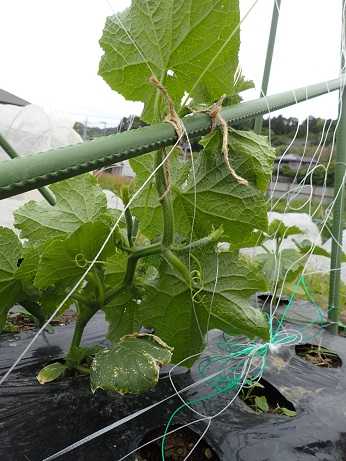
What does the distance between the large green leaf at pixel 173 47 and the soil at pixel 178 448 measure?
2.16 feet

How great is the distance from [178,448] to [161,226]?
1.45 ft

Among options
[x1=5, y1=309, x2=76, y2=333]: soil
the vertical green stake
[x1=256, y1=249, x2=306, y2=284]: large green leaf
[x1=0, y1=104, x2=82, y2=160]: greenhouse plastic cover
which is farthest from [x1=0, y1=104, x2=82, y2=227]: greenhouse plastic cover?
the vertical green stake

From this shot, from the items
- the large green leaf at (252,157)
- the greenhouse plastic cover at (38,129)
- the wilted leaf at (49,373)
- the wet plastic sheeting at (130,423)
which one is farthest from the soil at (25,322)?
the greenhouse plastic cover at (38,129)

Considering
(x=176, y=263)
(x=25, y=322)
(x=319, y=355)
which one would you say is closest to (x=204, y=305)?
(x=176, y=263)

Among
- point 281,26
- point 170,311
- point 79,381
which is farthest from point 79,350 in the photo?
point 281,26

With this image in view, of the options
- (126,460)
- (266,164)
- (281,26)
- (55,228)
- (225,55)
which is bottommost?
(126,460)

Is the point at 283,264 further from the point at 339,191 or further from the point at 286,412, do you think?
the point at 286,412

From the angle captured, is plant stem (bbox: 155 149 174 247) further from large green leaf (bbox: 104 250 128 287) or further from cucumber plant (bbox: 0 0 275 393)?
large green leaf (bbox: 104 250 128 287)

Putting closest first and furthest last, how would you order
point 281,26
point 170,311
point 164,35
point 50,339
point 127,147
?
point 127,147 < point 164,35 < point 170,311 < point 50,339 < point 281,26

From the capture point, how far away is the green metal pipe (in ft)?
1.28

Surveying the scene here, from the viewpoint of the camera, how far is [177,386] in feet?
3.32

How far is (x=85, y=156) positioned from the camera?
0.45m

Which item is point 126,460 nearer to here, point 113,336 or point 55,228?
point 113,336

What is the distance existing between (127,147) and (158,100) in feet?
0.80
